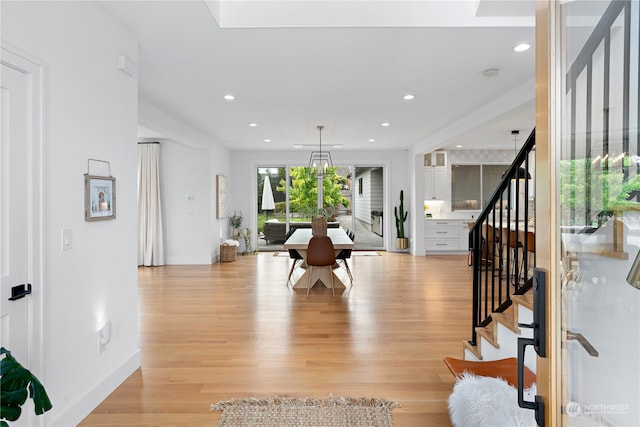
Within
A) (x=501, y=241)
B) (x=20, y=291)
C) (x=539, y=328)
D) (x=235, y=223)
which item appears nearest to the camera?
(x=539, y=328)

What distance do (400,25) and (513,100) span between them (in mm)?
2199

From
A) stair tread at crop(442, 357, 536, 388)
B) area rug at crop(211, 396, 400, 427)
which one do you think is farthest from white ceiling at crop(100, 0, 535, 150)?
area rug at crop(211, 396, 400, 427)

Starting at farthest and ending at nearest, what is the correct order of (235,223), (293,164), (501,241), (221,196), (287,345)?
(293,164), (235,223), (221,196), (287,345), (501,241)

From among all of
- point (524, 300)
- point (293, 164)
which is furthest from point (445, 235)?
point (524, 300)

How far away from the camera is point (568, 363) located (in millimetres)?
848

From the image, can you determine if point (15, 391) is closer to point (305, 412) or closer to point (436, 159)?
point (305, 412)

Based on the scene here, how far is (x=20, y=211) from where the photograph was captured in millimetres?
1718

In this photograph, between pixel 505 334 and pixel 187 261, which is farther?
pixel 187 261

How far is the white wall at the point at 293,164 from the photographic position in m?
8.88

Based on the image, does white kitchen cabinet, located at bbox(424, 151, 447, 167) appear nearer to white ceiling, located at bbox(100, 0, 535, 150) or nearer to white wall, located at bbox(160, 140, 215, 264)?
white ceiling, located at bbox(100, 0, 535, 150)

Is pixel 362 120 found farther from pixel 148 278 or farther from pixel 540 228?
pixel 540 228

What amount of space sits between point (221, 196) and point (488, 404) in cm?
679

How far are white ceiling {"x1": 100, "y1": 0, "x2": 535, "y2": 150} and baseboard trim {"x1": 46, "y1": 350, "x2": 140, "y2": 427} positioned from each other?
2427mm

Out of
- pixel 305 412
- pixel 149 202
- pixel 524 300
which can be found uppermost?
pixel 149 202
